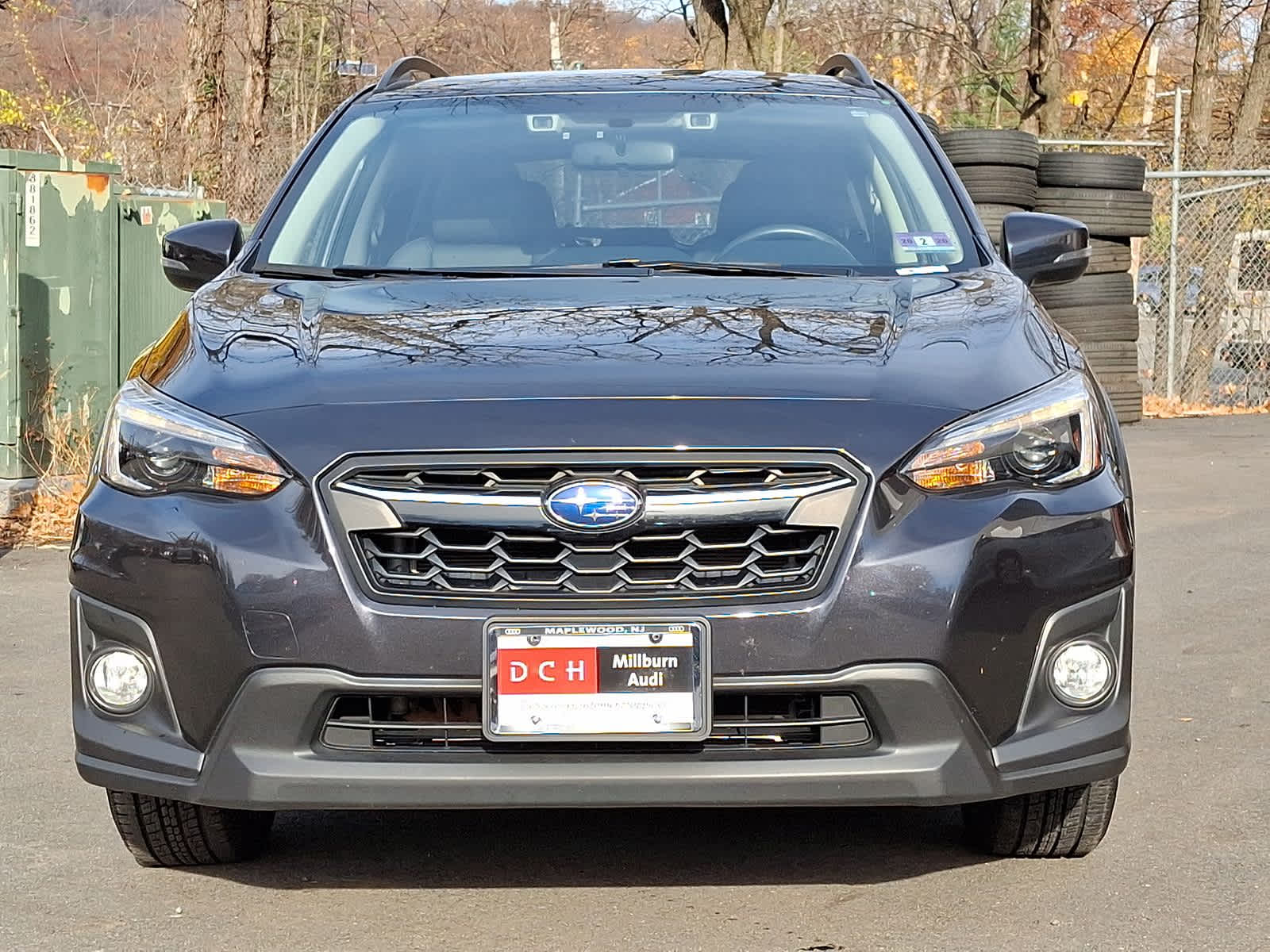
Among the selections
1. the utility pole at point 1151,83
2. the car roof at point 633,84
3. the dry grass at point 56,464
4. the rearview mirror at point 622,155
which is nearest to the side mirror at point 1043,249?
the car roof at point 633,84

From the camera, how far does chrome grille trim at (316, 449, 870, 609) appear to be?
3498mm

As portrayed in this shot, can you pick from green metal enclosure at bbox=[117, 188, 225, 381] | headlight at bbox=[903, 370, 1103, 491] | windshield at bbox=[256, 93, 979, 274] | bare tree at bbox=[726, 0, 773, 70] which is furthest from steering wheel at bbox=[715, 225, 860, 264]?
bare tree at bbox=[726, 0, 773, 70]

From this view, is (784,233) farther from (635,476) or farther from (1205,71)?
(1205,71)

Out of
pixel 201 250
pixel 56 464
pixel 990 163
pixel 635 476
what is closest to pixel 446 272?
pixel 201 250

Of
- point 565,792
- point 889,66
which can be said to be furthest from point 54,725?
point 889,66

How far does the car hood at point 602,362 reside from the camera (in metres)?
3.57

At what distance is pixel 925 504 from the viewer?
355cm

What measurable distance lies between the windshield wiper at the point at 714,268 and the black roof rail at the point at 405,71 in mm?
1350

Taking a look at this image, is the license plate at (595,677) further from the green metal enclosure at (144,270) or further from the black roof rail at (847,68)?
the green metal enclosure at (144,270)

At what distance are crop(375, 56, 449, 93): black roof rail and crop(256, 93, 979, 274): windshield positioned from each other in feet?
1.01

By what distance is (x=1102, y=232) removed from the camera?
571 inches

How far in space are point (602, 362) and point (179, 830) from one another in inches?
52.3

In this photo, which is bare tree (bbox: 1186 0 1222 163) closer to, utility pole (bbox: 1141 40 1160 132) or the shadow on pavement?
the shadow on pavement

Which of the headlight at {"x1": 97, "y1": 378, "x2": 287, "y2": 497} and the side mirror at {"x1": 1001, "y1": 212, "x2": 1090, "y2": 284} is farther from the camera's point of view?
the side mirror at {"x1": 1001, "y1": 212, "x2": 1090, "y2": 284}
